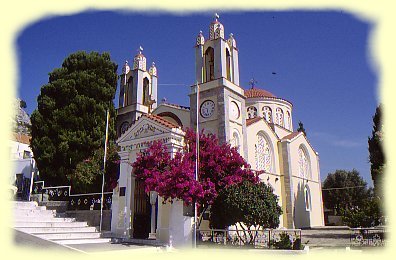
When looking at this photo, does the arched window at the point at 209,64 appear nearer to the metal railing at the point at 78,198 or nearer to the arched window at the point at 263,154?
the arched window at the point at 263,154

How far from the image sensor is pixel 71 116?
2228 centimetres

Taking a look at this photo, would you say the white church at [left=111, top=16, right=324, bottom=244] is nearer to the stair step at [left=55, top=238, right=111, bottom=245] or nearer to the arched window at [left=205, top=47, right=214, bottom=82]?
the arched window at [left=205, top=47, right=214, bottom=82]

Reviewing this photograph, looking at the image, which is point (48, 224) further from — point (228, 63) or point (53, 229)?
point (228, 63)

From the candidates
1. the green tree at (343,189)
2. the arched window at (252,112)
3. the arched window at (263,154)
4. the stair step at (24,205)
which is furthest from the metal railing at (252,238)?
the green tree at (343,189)

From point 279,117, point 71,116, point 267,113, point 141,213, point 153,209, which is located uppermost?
point 267,113

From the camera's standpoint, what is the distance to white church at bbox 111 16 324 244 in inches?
585

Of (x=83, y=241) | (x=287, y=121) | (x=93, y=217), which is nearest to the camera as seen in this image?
(x=83, y=241)

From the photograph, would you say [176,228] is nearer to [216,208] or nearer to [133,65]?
[216,208]

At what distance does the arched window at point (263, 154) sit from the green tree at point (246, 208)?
40.2 feet

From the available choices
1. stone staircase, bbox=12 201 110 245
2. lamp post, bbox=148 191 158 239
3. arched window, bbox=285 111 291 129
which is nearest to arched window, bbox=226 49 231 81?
lamp post, bbox=148 191 158 239

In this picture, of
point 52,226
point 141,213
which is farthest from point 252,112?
point 52,226

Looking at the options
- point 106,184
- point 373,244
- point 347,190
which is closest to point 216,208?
point 373,244

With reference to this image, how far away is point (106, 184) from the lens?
18.3 m

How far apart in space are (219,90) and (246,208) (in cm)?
1011
